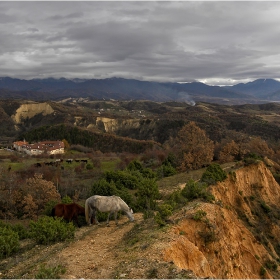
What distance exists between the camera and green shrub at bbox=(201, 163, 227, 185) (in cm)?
2161

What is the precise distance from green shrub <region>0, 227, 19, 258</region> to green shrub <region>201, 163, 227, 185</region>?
1392cm

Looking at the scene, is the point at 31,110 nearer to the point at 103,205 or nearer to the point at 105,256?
the point at 103,205

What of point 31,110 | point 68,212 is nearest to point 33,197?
point 68,212

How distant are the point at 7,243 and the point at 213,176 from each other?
15050mm

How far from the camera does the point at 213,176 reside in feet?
72.0

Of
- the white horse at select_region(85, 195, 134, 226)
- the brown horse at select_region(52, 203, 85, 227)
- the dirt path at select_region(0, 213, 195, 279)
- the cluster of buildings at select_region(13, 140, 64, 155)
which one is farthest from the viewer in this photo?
the cluster of buildings at select_region(13, 140, 64, 155)

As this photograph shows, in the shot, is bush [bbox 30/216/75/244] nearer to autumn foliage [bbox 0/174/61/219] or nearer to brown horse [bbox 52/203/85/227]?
brown horse [bbox 52/203/85/227]

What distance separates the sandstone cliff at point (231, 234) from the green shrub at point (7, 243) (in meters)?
6.42

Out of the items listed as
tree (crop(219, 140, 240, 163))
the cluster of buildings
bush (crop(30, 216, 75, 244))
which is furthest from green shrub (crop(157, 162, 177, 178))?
the cluster of buildings

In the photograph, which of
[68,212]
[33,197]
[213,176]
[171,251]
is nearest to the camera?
[171,251]

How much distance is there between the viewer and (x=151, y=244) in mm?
10336

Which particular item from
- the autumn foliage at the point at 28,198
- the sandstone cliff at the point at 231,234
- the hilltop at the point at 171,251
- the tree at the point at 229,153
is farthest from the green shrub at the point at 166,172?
the hilltop at the point at 171,251

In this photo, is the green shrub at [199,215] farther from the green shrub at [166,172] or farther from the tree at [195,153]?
the tree at [195,153]

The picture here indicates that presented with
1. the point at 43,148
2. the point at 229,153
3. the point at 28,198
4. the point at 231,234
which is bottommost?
the point at 43,148
